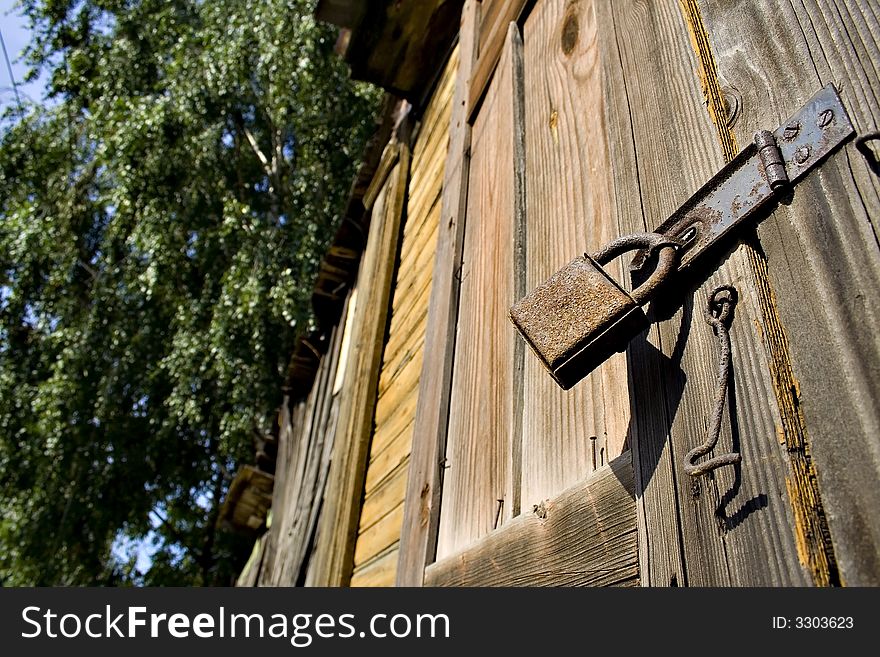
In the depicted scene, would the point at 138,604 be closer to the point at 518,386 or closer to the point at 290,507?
the point at 518,386

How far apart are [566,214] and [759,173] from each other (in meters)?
0.77

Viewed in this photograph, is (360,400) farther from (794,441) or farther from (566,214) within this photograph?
(794,441)

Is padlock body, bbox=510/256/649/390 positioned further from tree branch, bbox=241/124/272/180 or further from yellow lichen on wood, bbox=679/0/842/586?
tree branch, bbox=241/124/272/180

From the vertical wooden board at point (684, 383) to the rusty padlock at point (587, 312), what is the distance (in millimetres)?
64

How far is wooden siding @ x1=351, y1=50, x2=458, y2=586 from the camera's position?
293cm

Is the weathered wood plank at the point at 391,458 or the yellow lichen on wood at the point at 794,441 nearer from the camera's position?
the yellow lichen on wood at the point at 794,441

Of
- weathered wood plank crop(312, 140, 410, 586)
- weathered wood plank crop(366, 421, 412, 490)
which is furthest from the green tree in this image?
weathered wood plank crop(366, 421, 412, 490)

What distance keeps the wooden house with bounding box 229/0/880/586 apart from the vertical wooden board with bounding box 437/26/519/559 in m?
0.01

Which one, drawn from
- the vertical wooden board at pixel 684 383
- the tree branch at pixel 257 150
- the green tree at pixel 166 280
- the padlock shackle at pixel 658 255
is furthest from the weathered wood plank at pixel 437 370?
the tree branch at pixel 257 150

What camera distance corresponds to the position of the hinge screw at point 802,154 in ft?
2.60

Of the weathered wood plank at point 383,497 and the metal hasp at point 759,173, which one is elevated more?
the weathered wood plank at point 383,497

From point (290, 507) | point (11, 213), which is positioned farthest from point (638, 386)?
point (11, 213)

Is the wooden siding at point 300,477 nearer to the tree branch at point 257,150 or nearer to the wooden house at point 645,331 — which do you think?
the wooden house at point 645,331

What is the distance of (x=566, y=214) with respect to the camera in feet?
5.25
